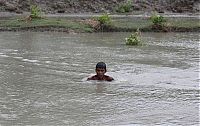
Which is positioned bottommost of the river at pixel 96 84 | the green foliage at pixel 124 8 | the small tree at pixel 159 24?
the river at pixel 96 84

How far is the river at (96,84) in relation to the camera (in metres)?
10.0

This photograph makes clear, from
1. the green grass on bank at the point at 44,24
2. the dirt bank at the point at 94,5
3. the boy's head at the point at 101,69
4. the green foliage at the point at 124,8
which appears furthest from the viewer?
the green foliage at the point at 124,8

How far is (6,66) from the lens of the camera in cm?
1537

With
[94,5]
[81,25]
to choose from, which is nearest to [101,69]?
[81,25]

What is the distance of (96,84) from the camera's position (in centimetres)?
1325

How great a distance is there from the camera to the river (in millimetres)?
10039

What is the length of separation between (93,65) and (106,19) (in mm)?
10801

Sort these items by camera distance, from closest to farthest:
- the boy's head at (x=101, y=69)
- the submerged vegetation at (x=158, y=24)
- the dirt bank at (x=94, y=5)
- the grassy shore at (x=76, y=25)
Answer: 1. the boy's head at (x=101, y=69)
2. the grassy shore at (x=76, y=25)
3. the submerged vegetation at (x=158, y=24)
4. the dirt bank at (x=94, y=5)

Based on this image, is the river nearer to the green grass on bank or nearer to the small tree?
the green grass on bank

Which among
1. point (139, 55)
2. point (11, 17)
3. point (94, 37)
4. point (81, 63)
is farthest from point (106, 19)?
point (81, 63)

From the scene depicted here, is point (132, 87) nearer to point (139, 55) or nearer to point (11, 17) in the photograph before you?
point (139, 55)

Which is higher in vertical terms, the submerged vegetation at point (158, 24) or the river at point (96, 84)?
the submerged vegetation at point (158, 24)

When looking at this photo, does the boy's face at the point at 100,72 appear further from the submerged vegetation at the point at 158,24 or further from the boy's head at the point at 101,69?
the submerged vegetation at the point at 158,24

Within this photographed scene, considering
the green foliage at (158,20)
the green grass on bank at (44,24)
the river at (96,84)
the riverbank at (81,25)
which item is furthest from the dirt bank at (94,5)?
the river at (96,84)
